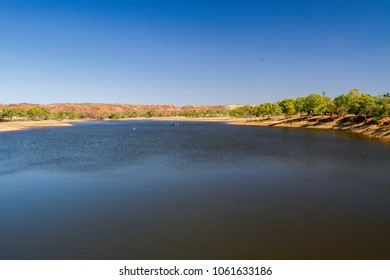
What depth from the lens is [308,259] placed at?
16891mm

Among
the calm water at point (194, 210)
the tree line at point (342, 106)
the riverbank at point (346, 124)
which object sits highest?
the tree line at point (342, 106)

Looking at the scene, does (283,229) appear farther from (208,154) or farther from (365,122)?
(365,122)

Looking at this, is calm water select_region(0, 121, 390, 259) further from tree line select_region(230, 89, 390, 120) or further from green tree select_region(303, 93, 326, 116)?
green tree select_region(303, 93, 326, 116)

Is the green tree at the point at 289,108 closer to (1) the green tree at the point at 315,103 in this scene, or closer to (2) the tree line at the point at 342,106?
(2) the tree line at the point at 342,106

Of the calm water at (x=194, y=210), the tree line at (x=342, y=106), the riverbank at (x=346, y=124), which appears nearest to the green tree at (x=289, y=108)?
the tree line at (x=342, y=106)

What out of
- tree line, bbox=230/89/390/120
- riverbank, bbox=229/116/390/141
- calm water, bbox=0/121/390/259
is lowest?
calm water, bbox=0/121/390/259

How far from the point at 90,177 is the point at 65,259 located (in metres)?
20.5

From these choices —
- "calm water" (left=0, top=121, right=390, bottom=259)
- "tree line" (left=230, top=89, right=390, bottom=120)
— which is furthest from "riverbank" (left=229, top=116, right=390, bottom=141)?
"calm water" (left=0, top=121, right=390, bottom=259)

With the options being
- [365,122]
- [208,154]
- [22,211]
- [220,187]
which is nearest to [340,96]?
[365,122]

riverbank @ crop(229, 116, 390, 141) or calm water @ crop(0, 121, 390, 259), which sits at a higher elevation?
riverbank @ crop(229, 116, 390, 141)

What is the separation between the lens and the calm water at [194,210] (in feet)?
59.6

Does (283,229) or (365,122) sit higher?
(365,122)

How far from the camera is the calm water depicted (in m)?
18.2

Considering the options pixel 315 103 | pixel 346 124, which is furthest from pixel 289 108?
pixel 346 124
